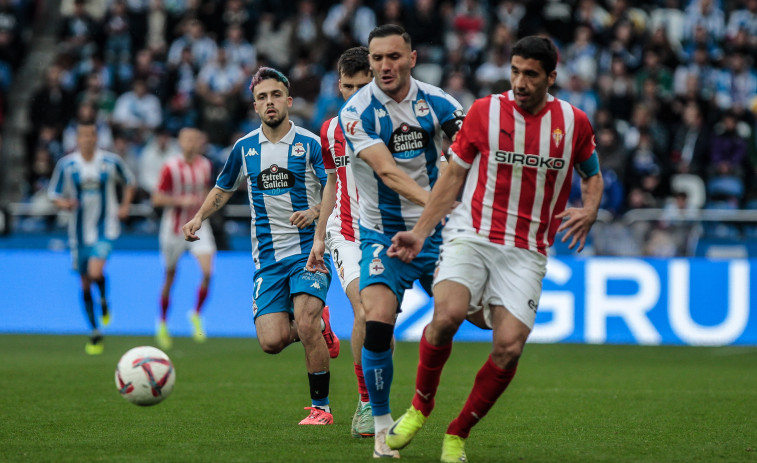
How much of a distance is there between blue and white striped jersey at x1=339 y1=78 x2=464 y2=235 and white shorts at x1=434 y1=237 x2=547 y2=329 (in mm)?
801

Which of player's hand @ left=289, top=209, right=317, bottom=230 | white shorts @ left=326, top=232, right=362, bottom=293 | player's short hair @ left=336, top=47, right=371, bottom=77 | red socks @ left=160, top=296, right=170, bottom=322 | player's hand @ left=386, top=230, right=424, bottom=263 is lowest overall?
red socks @ left=160, top=296, right=170, bottom=322

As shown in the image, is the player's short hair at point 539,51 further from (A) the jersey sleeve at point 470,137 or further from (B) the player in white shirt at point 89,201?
(B) the player in white shirt at point 89,201

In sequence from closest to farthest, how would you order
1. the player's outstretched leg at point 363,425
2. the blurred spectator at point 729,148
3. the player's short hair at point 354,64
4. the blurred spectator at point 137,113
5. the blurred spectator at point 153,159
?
the player's outstretched leg at point 363,425, the player's short hair at point 354,64, the blurred spectator at point 729,148, the blurred spectator at point 153,159, the blurred spectator at point 137,113

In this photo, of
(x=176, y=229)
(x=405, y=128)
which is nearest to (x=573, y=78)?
(x=176, y=229)

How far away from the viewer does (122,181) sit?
1430cm

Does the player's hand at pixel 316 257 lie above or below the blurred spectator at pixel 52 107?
below

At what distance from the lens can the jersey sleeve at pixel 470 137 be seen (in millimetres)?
5887

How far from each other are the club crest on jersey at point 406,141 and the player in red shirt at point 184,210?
8457mm

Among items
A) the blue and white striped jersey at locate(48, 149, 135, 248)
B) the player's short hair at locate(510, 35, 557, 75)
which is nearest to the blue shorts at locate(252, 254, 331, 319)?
the player's short hair at locate(510, 35, 557, 75)

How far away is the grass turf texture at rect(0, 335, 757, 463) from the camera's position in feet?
20.8

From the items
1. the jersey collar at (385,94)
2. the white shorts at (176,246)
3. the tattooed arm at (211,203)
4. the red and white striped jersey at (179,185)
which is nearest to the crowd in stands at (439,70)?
the red and white striped jersey at (179,185)

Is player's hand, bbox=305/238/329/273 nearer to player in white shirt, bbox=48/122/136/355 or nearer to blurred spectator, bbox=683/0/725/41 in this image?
player in white shirt, bbox=48/122/136/355

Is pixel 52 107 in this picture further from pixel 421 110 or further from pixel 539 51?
pixel 539 51

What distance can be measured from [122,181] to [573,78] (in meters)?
7.98
